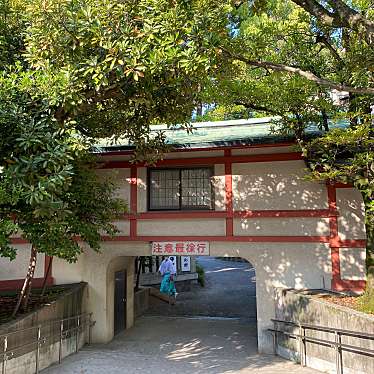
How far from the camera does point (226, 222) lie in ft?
35.7

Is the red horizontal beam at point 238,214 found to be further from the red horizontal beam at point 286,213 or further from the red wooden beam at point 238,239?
the red wooden beam at point 238,239

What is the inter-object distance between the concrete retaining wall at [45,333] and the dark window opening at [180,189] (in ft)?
11.5

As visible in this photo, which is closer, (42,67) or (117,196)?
(42,67)

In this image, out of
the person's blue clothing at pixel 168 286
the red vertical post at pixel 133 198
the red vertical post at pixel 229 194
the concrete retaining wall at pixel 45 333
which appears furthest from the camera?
the person's blue clothing at pixel 168 286

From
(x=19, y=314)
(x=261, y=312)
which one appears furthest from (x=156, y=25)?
(x=261, y=312)

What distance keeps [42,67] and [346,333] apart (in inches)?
285

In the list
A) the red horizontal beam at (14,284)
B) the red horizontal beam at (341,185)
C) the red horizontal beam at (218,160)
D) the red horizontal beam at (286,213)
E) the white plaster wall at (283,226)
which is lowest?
the red horizontal beam at (14,284)

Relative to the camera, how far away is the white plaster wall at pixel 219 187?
1102 centimetres

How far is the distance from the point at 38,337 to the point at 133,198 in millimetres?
4653

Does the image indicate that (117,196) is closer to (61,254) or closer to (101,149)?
(101,149)

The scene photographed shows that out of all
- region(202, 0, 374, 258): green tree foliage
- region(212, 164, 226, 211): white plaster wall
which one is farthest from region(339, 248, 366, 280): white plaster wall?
region(212, 164, 226, 211): white plaster wall

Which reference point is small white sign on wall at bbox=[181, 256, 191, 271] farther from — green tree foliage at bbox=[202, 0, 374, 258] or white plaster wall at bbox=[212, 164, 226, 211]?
green tree foliage at bbox=[202, 0, 374, 258]

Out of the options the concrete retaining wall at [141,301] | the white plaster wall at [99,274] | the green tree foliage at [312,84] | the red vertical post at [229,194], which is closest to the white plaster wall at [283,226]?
the red vertical post at [229,194]

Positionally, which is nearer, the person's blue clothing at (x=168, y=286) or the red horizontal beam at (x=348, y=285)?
the red horizontal beam at (x=348, y=285)
